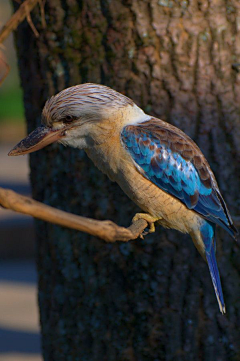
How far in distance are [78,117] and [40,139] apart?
7.9 inches

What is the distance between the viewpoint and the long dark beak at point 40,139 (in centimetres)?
270

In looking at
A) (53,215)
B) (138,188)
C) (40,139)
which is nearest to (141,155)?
(138,188)

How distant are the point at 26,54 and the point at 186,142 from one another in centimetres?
136

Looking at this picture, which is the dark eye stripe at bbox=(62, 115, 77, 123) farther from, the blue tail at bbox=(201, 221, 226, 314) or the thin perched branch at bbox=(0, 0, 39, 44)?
the blue tail at bbox=(201, 221, 226, 314)

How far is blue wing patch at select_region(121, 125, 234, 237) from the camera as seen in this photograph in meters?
3.03

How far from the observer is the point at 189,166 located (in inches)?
123

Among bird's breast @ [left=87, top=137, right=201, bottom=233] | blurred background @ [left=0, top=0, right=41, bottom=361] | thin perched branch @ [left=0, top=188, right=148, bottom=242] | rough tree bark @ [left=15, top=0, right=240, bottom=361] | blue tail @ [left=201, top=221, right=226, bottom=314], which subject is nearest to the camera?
thin perched branch @ [left=0, top=188, right=148, bottom=242]

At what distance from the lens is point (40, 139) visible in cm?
276

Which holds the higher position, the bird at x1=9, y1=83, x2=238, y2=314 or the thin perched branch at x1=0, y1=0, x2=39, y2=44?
the thin perched branch at x1=0, y1=0, x2=39, y2=44

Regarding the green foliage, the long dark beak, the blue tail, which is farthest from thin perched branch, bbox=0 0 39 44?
the green foliage

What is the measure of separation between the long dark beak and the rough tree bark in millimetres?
898

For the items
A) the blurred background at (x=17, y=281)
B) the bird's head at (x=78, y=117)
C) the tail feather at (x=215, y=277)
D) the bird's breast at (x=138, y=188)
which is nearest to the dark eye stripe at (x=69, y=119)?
the bird's head at (x=78, y=117)

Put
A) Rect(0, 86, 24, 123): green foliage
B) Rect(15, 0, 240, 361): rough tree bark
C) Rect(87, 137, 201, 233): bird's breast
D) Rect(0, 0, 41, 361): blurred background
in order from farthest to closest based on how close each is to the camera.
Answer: Rect(0, 86, 24, 123): green foliage → Rect(0, 0, 41, 361): blurred background → Rect(15, 0, 240, 361): rough tree bark → Rect(87, 137, 201, 233): bird's breast

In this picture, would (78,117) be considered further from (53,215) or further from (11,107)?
(11,107)
